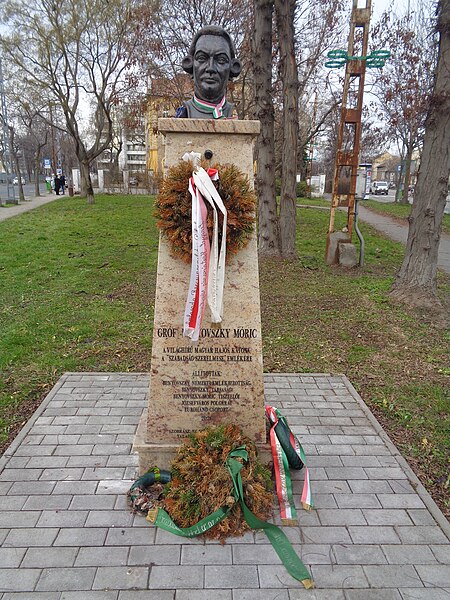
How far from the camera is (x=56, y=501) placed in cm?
312

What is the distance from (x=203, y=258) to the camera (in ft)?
9.60

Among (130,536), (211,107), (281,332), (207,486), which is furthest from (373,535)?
(281,332)

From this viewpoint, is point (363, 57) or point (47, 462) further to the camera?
point (363, 57)

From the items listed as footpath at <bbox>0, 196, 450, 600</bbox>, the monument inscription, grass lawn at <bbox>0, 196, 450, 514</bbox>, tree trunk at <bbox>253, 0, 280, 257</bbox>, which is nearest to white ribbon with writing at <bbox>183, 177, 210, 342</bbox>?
the monument inscription

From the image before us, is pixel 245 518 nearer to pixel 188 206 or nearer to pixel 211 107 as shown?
pixel 188 206

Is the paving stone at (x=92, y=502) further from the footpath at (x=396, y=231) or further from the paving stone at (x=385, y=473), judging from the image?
the footpath at (x=396, y=231)

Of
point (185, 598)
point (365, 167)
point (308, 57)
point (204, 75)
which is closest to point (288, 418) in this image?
point (185, 598)

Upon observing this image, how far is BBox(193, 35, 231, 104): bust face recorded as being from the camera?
318 centimetres

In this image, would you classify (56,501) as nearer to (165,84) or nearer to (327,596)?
(327,596)

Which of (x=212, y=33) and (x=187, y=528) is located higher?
(x=212, y=33)

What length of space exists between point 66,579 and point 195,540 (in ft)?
2.46

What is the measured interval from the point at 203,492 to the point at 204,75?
109 inches

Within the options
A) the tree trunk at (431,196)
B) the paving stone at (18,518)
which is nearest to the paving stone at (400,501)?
the paving stone at (18,518)

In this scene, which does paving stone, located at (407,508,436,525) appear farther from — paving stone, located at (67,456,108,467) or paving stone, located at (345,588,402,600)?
paving stone, located at (67,456,108,467)
